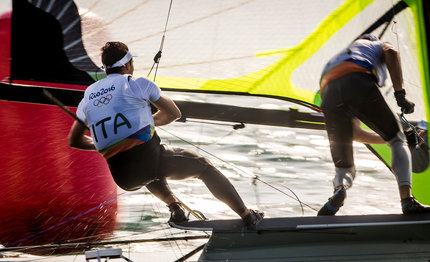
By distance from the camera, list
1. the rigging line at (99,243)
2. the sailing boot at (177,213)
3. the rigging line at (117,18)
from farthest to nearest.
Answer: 1. the rigging line at (117,18)
2. the rigging line at (99,243)
3. the sailing boot at (177,213)

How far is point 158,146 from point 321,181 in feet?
2.80

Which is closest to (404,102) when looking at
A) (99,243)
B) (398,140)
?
(398,140)

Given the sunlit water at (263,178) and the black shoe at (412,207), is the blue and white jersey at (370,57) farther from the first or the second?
the black shoe at (412,207)

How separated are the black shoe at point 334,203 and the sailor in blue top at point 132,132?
0.38m

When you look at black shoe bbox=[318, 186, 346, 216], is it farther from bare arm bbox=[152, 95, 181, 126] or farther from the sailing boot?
bare arm bbox=[152, 95, 181, 126]

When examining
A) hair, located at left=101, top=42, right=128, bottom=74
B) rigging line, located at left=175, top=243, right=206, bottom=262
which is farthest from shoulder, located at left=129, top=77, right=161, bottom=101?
rigging line, located at left=175, top=243, right=206, bottom=262

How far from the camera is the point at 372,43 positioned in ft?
8.62

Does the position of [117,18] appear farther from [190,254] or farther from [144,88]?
[190,254]

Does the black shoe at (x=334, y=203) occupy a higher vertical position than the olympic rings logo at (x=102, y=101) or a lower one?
lower

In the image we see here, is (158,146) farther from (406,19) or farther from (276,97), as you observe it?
(406,19)

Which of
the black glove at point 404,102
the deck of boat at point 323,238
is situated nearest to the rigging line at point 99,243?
the deck of boat at point 323,238

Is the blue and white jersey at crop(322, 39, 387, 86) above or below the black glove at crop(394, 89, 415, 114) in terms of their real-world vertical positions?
above

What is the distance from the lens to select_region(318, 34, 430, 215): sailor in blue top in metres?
2.53

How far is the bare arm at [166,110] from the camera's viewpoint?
2328 mm
